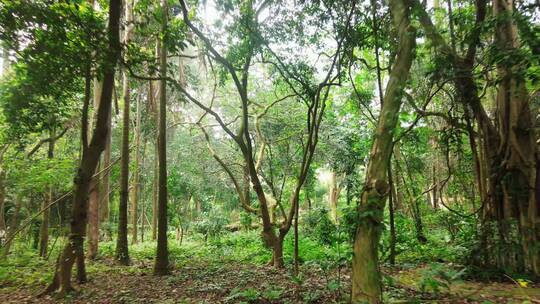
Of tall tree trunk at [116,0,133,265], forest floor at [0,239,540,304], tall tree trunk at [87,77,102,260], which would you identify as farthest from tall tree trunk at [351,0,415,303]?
tall tree trunk at [87,77,102,260]

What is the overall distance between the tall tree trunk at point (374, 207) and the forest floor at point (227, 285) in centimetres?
37

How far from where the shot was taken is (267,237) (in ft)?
27.2

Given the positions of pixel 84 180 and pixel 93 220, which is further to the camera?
pixel 93 220

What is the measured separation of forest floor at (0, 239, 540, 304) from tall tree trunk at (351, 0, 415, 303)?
0.37 meters

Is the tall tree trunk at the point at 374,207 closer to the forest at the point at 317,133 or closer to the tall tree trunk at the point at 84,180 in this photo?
the forest at the point at 317,133

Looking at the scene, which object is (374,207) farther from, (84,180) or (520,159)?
(84,180)

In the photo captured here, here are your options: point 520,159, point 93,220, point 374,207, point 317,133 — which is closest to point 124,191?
point 93,220

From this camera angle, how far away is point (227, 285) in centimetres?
670

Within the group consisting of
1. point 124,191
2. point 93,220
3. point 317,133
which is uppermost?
point 317,133

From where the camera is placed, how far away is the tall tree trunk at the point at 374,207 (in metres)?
3.92

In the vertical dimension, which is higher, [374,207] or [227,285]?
[374,207]

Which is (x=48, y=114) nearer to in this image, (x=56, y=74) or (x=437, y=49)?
(x=56, y=74)

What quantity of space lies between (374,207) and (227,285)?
3850 millimetres

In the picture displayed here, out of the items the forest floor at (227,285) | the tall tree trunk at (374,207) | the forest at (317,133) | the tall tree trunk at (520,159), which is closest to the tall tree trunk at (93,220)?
the forest at (317,133)
